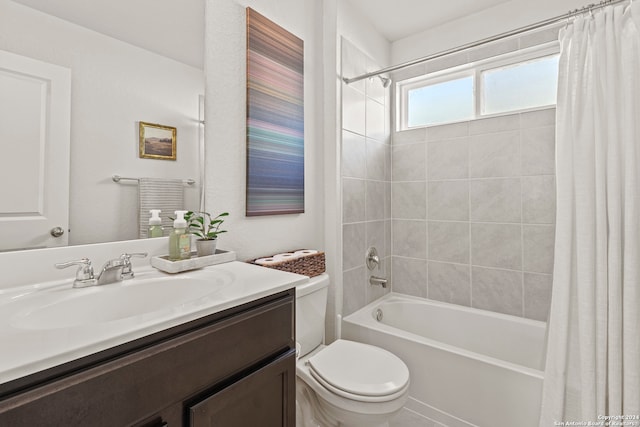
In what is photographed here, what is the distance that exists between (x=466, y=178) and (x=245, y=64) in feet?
5.38

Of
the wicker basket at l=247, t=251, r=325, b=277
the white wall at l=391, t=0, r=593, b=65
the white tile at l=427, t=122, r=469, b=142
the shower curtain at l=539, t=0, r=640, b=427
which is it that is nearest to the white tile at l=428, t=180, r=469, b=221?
the white tile at l=427, t=122, r=469, b=142

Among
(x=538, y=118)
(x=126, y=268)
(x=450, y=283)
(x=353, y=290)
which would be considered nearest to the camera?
(x=126, y=268)

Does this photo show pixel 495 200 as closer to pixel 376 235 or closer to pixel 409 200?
pixel 409 200

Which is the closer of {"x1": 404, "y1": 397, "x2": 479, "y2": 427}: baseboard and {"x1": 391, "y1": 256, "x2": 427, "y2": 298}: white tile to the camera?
{"x1": 404, "y1": 397, "x2": 479, "y2": 427}: baseboard

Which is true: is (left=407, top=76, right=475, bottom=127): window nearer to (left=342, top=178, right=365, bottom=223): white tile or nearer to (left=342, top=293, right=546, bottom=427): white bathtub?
(left=342, top=178, right=365, bottom=223): white tile

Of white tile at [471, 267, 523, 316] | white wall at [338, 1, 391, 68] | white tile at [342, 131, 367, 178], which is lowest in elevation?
white tile at [471, 267, 523, 316]

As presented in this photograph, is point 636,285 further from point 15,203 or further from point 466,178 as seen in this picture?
point 15,203

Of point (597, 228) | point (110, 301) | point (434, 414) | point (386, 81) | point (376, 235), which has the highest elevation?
point (386, 81)

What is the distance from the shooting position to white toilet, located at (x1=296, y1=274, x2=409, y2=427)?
1152 mm

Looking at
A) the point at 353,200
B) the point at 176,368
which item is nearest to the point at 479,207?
the point at 353,200

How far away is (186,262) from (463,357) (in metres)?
1.38

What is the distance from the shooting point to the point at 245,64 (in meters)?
1.44

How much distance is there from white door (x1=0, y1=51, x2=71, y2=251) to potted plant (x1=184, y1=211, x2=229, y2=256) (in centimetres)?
39

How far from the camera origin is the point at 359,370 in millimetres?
1315
